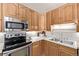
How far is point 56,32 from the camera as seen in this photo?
48.4 inches

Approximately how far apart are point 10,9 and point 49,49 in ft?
1.91

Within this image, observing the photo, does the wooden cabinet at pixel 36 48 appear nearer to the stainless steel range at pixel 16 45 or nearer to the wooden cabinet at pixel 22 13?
the stainless steel range at pixel 16 45

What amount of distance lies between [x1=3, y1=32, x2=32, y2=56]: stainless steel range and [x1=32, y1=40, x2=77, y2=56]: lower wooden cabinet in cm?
8

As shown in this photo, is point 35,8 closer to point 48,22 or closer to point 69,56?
point 48,22

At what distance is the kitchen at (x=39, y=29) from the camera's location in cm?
115

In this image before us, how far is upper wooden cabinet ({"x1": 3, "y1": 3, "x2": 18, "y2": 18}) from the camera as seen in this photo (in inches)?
45.4

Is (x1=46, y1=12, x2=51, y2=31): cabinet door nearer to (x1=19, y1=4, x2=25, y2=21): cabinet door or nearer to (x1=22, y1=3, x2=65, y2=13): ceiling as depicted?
(x1=22, y1=3, x2=65, y2=13): ceiling

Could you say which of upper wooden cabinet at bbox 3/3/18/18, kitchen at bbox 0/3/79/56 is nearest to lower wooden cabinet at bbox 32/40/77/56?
kitchen at bbox 0/3/79/56

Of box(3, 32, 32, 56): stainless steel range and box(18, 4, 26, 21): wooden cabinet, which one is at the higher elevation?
box(18, 4, 26, 21): wooden cabinet

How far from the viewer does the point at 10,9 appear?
3.82 ft

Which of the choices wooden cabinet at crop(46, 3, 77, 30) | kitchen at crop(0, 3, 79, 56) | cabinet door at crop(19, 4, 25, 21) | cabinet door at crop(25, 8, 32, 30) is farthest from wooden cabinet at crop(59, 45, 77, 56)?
cabinet door at crop(19, 4, 25, 21)

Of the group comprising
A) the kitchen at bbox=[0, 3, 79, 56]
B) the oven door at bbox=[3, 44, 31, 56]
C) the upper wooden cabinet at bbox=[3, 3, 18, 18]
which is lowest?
the oven door at bbox=[3, 44, 31, 56]

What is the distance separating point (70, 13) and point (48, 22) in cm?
25

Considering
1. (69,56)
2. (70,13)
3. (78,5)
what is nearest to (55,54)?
(69,56)
